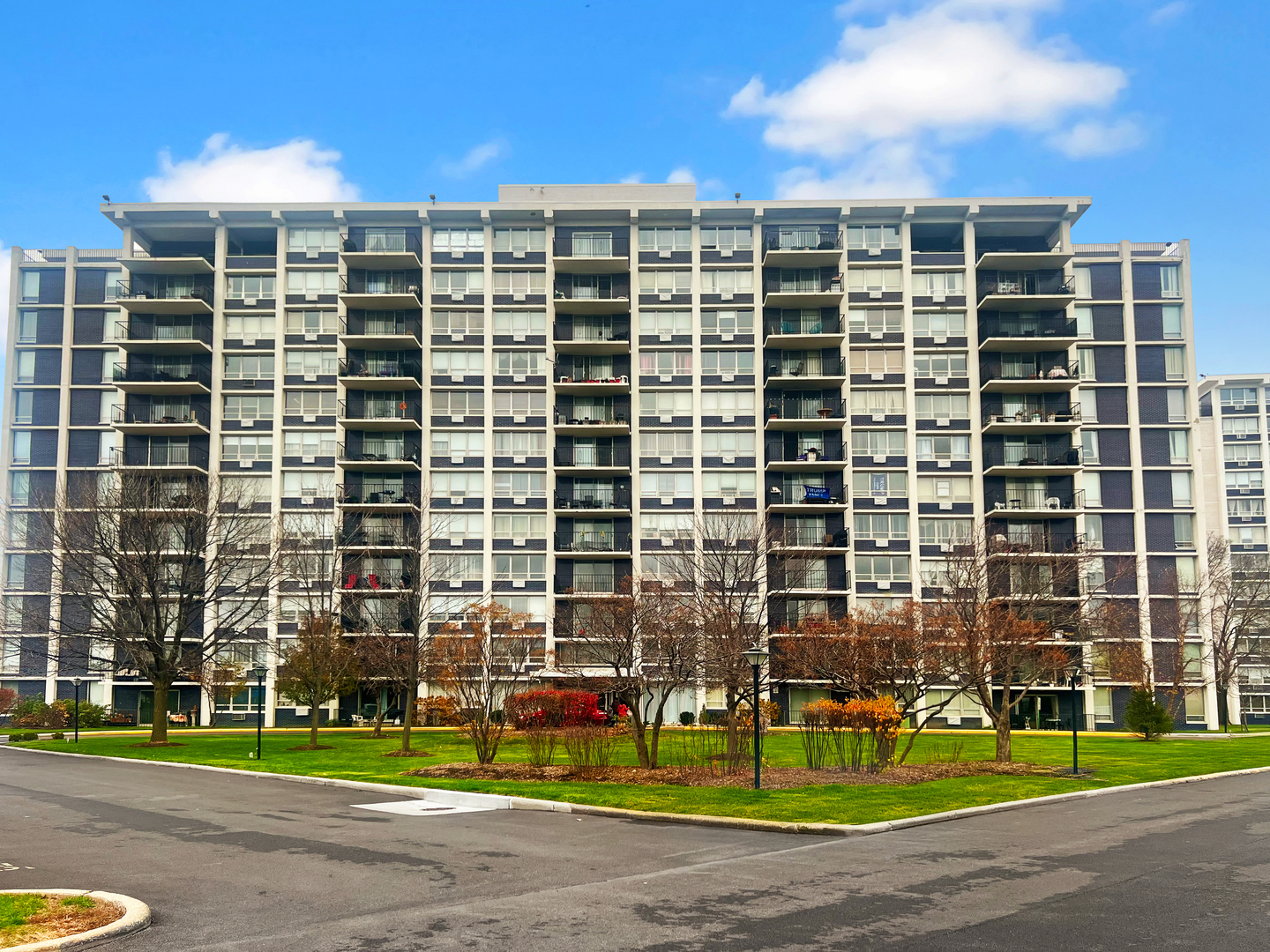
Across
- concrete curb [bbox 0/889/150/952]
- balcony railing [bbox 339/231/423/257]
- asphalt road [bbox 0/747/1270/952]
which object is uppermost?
balcony railing [bbox 339/231/423/257]

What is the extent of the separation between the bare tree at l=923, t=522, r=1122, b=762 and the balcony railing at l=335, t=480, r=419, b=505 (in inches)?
1267

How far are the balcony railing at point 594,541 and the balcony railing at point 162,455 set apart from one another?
22.9 meters

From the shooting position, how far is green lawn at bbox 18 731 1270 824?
2105 cm

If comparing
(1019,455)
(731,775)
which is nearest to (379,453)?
(1019,455)

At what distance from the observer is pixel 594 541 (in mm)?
64625

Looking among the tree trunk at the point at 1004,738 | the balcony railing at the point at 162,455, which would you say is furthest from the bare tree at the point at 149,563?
the tree trunk at the point at 1004,738

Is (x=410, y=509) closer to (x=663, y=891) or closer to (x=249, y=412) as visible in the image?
(x=249, y=412)

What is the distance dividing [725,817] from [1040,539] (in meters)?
45.1

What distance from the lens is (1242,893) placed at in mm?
12789

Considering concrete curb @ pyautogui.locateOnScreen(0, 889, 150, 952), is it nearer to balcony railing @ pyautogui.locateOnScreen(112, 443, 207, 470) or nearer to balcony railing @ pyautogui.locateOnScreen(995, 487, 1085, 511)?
balcony railing @ pyautogui.locateOnScreen(112, 443, 207, 470)

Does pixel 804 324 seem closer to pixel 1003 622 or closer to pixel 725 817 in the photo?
pixel 1003 622

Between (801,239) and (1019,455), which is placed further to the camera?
(801,239)

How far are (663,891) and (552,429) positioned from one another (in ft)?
174

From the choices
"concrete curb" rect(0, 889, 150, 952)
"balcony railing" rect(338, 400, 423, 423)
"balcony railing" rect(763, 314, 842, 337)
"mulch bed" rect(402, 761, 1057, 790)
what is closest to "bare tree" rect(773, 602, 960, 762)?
"mulch bed" rect(402, 761, 1057, 790)
